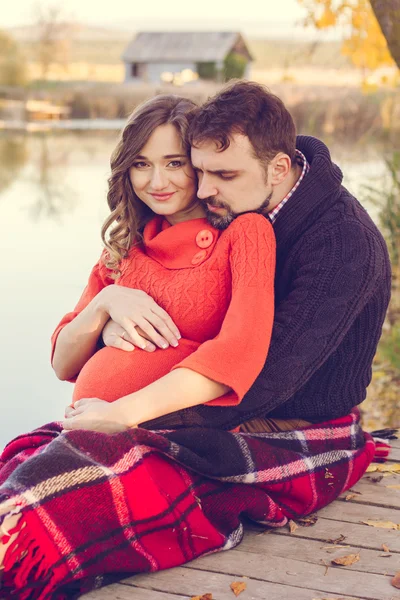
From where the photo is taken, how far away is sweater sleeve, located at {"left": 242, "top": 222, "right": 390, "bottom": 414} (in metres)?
2.91

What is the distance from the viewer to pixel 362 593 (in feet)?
8.28

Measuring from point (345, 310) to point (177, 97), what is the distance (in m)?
0.98

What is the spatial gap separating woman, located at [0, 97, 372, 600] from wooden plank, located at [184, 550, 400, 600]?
56 millimetres

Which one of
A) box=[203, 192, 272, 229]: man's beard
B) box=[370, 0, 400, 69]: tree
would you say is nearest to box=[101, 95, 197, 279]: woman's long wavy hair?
box=[203, 192, 272, 229]: man's beard

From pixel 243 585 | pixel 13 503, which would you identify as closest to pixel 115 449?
pixel 13 503

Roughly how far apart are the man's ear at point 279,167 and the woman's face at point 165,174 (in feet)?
0.91

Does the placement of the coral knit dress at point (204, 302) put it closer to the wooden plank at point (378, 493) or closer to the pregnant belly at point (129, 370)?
the pregnant belly at point (129, 370)

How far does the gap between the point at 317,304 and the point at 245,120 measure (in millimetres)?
667

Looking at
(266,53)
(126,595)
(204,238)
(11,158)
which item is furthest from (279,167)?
(266,53)

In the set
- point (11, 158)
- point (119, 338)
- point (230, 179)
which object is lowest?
point (119, 338)

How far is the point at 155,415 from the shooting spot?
8.86ft

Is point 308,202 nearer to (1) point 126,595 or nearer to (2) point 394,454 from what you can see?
(2) point 394,454

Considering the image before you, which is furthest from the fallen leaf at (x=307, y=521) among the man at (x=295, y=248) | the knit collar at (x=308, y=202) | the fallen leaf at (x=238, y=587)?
the knit collar at (x=308, y=202)

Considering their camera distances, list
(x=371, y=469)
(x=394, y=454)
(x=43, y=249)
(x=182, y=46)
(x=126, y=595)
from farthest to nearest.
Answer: (x=182, y=46) → (x=43, y=249) → (x=394, y=454) → (x=371, y=469) → (x=126, y=595)
